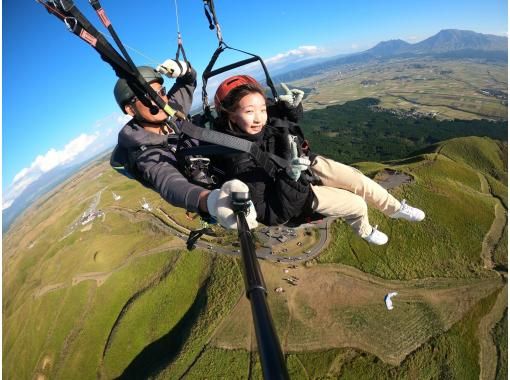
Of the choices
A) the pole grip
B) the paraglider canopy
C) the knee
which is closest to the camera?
the pole grip

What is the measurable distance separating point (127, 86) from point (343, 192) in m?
4.68

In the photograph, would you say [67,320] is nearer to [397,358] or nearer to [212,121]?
[397,358]

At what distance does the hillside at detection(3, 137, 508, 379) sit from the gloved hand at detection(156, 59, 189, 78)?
97.8 ft

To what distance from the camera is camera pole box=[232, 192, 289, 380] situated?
5.28ft

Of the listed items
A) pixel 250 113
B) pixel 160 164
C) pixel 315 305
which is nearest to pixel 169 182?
pixel 160 164

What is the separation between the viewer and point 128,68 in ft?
13.0

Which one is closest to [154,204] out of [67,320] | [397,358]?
[67,320]

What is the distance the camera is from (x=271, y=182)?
4867mm

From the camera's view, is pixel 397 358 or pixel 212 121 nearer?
pixel 212 121

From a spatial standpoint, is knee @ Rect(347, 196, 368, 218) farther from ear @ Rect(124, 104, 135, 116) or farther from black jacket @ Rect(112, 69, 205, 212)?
ear @ Rect(124, 104, 135, 116)

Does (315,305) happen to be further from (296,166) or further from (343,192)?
(296,166)

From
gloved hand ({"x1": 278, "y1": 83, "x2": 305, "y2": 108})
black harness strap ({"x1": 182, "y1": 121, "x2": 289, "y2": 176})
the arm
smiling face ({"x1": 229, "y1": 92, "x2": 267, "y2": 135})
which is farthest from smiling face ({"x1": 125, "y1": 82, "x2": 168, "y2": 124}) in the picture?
gloved hand ({"x1": 278, "y1": 83, "x2": 305, "y2": 108})

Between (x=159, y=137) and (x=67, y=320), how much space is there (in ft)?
172

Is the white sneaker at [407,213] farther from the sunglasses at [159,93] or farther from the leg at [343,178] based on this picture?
the sunglasses at [159,93]
